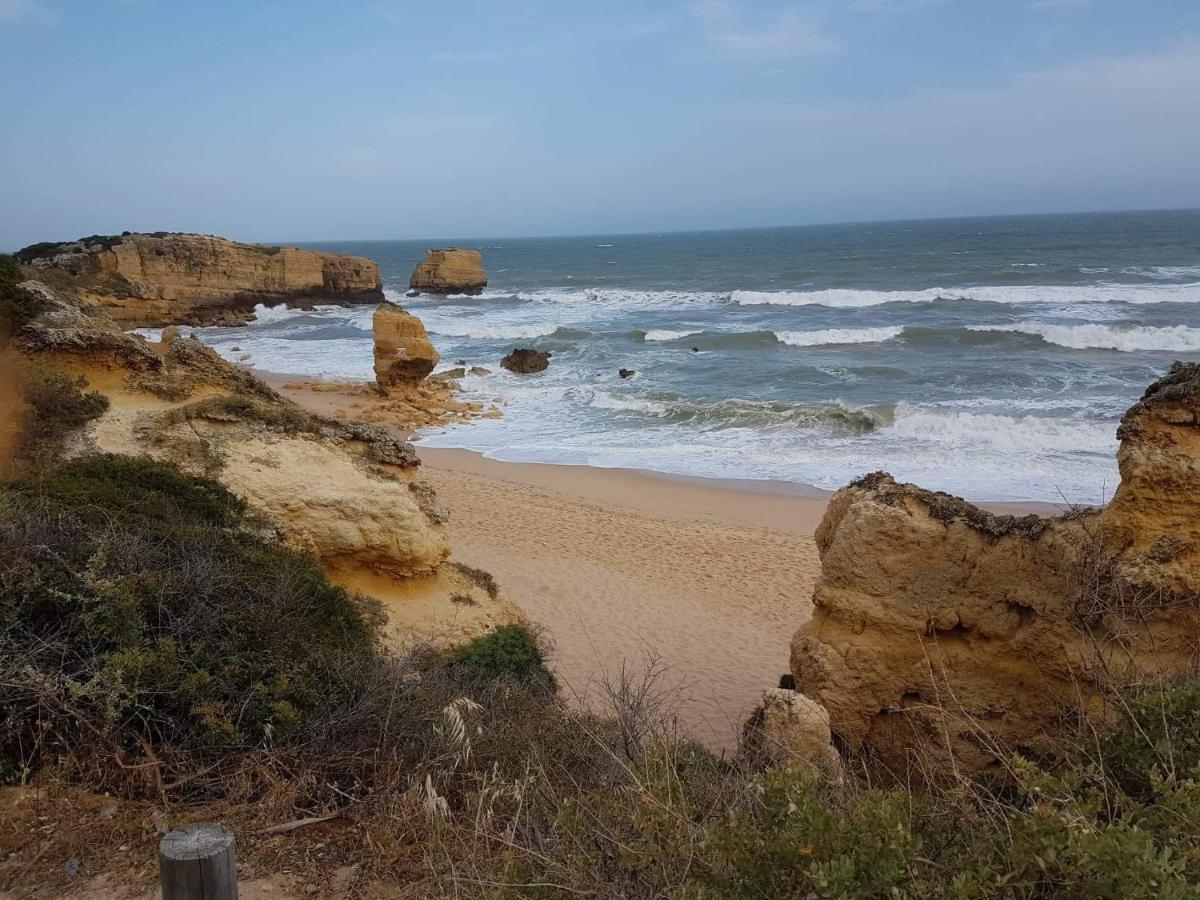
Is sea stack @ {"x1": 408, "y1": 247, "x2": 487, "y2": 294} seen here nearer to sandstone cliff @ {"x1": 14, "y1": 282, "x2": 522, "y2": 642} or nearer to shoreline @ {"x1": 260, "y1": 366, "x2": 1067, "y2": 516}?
shoreline @ {"x1": 260, "y1": 366, "x2": 1067, "y2": 516}

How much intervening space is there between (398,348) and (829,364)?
14.6 m

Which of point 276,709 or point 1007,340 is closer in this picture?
point 276,709

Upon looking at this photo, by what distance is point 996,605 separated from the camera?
256 inches

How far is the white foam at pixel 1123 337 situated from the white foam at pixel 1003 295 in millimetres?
9901

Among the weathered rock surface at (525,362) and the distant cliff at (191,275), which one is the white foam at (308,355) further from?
the distant cliff at (191,275)

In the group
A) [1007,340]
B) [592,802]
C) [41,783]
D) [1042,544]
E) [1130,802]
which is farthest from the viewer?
[1007,340]

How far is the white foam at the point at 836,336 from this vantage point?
35.2 m

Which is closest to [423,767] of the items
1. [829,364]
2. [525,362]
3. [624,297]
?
[829,364]

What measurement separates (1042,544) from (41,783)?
6.27 meters

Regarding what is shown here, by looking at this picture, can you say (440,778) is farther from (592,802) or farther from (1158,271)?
(1158,271)

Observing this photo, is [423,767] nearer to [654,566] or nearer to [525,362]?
[654,566]

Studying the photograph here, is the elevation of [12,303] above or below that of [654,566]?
above

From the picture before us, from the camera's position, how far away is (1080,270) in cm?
5641

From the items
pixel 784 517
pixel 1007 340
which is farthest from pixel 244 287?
pixel 784 517
